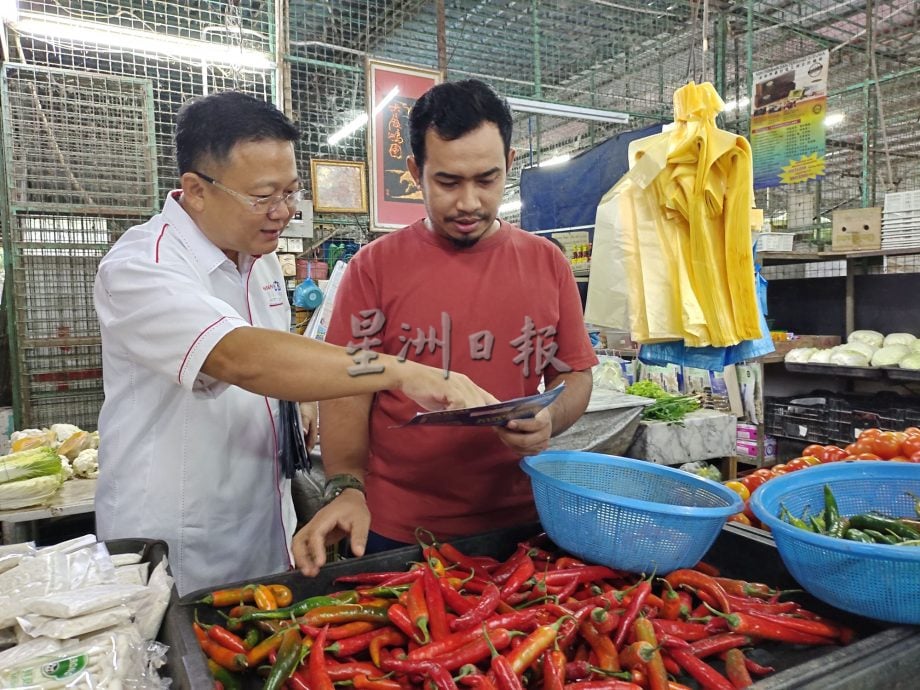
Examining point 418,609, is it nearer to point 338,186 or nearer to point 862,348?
point 338,186

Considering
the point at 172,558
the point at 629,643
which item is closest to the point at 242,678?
the point at 172,558

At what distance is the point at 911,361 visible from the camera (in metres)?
5.27

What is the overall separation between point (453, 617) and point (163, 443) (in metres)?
0.97

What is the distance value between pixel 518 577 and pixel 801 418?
5.10 meters

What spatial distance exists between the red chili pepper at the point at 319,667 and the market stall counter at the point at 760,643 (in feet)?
0.50

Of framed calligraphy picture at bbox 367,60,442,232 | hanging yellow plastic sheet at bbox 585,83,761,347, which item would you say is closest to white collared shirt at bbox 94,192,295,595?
hanging yellow plastic sheet at bbox 585,83,761,347

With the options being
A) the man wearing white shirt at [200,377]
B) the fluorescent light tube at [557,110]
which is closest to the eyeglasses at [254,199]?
the man wearing white shirt at [200,377]

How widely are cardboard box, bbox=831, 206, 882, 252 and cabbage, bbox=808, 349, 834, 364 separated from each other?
103 centimetres

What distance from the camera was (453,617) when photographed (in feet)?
4.88

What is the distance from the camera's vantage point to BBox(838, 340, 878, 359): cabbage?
18.5 ft

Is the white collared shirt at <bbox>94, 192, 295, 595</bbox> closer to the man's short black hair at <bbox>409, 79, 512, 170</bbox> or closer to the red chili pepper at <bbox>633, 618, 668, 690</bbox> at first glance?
the man's short black hair at <bbox>409, 79, 512, 170</bbox>

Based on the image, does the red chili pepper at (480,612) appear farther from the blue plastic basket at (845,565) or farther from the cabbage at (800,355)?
the cabbage at (800,355)

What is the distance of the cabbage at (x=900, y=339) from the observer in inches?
220

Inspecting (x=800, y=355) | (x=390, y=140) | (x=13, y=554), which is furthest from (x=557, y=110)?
(x=13, y=554)
